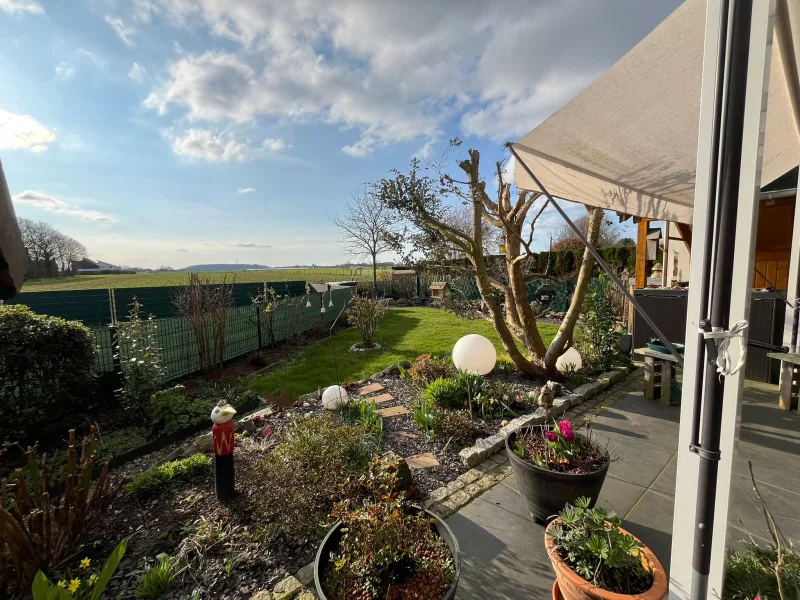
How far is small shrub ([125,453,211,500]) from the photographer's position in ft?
8.66

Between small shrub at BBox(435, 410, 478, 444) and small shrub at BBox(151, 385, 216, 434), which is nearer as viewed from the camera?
small shrub at BBox(435, 410, 478, 444)

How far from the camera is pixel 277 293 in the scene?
29.5ft

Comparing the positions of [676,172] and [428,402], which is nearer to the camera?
[676,172]

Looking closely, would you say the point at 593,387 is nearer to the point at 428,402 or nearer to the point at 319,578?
the point at 428,402

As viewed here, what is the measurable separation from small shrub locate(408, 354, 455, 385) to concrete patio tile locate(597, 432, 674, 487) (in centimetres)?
202

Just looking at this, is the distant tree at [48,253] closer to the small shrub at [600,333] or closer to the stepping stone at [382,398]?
the stepping stone at [382,398]

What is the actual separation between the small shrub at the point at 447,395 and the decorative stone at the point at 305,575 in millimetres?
2226

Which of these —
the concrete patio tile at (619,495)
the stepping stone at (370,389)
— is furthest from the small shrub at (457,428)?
the stepping stone at (370,389)

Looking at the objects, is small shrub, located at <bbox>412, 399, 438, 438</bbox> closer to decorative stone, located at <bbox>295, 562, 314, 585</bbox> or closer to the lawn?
the lawn

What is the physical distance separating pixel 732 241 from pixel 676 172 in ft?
7.15

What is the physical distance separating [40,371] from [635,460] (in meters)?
5.95

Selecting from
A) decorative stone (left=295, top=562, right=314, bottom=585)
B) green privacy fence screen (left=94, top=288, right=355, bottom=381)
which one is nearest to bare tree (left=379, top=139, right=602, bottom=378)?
green privacy fence screen (left=94, top=288, right=355, bottom=381)

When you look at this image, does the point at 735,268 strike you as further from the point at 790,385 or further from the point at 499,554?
the point at 790,385

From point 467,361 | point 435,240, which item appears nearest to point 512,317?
point 467,361
